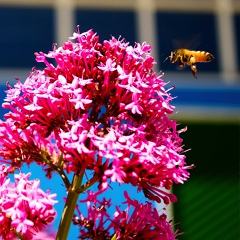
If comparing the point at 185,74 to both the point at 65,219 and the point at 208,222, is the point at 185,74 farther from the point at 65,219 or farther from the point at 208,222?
the point at 65,219

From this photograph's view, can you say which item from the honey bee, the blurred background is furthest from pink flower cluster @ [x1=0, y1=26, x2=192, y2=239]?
the blurred background

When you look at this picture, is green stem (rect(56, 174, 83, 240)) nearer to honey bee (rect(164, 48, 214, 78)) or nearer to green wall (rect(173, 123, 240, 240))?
honey bee (rect(164, 48, 214, 78))

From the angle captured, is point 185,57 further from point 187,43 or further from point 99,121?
point 99,121

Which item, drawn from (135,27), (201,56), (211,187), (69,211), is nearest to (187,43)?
(201,56)

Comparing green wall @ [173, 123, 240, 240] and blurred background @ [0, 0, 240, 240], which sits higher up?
blurred background @ [0, 0, 240, 240]

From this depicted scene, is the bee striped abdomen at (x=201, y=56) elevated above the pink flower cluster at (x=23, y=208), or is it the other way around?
the bee striped abdomen at (x=201, y=56)

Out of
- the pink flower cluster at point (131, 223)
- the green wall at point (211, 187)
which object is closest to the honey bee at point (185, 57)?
the pink flower cluster at point (131, 223)

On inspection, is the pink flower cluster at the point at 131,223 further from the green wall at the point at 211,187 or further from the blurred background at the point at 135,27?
the blurred background at the point at 135,27

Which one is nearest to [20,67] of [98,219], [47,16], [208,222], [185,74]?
[47,16]
